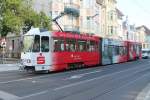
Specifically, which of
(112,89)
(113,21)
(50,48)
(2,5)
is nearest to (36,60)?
(50,48)

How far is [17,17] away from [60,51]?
16.8 m

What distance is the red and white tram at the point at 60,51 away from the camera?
28.5 meters

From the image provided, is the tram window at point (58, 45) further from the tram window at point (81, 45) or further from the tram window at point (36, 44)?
the tram window at point (81, 45)

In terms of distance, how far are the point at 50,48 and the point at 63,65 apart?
2599 millimetres

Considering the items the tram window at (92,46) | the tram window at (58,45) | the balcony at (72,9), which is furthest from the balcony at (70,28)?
the tram window at (58,45)

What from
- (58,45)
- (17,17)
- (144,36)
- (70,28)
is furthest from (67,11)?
(144,36)

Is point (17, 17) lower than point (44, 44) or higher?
higher

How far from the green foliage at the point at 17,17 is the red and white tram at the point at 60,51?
9989 mm

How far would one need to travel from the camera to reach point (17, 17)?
46625mm

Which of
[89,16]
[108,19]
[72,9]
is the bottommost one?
[89,16]

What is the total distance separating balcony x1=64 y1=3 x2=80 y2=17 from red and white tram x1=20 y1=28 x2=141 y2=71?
23.3 m

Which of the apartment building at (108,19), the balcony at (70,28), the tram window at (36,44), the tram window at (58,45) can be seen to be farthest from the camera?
the apartment building at (108,19)

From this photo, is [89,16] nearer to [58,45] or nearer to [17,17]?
[17,17]

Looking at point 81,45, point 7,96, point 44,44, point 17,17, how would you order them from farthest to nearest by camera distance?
point 17,17 → point 81,45 → point 44,44 → point 7,96
